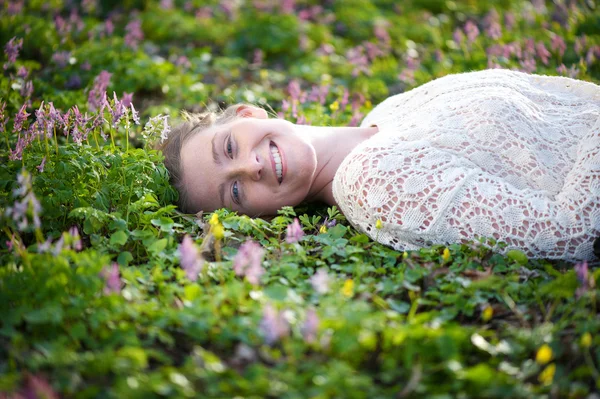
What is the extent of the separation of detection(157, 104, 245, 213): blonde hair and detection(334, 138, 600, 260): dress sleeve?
1.05 metres

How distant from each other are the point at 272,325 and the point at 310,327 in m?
0.13

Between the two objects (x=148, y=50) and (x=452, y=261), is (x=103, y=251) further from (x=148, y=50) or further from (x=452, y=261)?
(x=148, y=50)

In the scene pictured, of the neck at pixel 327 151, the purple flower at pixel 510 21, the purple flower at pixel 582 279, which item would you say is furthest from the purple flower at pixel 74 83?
the purple flower at pixel 510 21

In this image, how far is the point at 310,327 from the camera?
199 cm

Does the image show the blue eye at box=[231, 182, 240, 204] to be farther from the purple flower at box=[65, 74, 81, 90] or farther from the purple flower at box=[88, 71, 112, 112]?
the purple flower at box=[65, 74, 81, 90]

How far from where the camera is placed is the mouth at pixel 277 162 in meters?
3.55

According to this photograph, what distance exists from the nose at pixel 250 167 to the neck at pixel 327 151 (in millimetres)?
425

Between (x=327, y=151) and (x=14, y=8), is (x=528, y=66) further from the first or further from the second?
(x=14, y=8)

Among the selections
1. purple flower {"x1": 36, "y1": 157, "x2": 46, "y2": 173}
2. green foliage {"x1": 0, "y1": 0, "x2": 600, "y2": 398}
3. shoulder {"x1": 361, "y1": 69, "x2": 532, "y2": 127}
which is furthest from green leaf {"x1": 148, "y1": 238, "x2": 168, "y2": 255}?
shoulder {"x1": 361, "y1": 69, "x2": 532, "y2": 127}

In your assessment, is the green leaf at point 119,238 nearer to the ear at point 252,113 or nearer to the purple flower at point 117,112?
the purple flower at point 117,112

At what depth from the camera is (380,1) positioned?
860cm

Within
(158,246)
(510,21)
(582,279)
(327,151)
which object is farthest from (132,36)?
(582,279)

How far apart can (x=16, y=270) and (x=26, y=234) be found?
29.7 inches

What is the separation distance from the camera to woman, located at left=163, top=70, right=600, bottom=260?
118 inches
